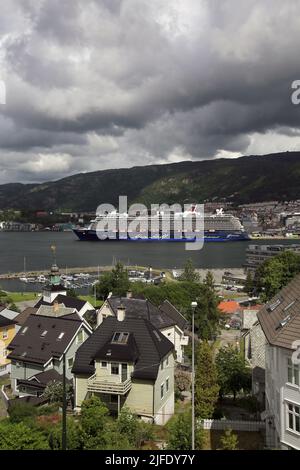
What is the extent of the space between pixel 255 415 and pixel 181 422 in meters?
6.03

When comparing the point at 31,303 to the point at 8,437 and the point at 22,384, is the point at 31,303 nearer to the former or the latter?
the point at 22,384

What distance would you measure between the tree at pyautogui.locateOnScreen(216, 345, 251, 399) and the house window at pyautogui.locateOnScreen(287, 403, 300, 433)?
7314 mm

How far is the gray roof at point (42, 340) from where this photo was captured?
19828 mm

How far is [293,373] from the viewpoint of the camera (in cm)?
1044

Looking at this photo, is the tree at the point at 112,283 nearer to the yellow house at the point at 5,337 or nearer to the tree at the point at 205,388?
the yellow house at the point at 5,337

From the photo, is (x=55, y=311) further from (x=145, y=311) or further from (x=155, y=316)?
(x=155, y=316)

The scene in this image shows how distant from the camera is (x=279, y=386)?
11.2m

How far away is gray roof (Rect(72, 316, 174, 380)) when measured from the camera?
15.7m

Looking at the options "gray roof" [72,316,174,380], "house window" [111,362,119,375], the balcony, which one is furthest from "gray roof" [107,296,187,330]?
the balcony

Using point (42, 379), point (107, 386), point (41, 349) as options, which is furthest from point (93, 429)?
point (41, 349)

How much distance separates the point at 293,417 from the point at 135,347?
703cm

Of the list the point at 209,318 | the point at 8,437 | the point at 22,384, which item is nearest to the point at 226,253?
the point at 209,318

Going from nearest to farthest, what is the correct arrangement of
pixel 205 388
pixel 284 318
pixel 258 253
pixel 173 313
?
pixel 284 318, pixel 205 388, pixel 173 313, pixel 258 253

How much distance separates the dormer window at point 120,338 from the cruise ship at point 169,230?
14144 cm
